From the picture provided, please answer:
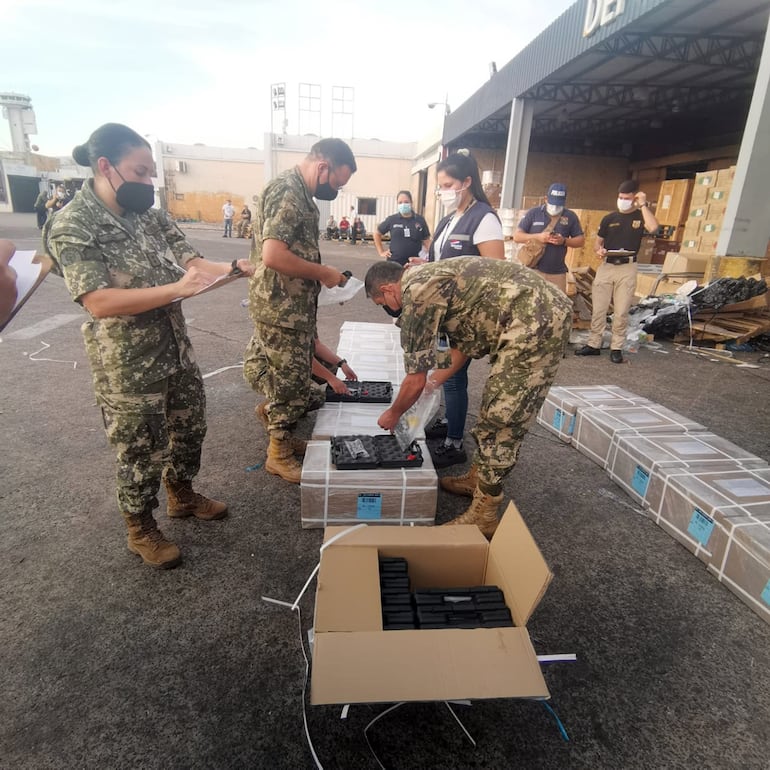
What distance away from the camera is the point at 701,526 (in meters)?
2.30

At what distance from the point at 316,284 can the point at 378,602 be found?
1766 millimetres

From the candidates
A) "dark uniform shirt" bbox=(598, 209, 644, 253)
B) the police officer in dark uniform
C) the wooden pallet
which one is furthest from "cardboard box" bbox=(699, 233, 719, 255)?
the police officer in dark uniform

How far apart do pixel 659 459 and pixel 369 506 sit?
5.23ft

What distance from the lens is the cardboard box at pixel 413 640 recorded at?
50.3 inches

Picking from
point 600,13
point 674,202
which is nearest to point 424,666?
point 600,13

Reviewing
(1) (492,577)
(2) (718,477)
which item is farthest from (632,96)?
(1) (492,577)

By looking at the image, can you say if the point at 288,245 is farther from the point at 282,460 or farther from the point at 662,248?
the point at 662,248

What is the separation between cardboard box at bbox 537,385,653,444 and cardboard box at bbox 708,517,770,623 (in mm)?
1349

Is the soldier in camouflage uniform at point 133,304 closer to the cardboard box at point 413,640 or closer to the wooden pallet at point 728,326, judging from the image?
the cardboard box at point 413,640

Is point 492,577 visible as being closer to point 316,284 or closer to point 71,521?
point 316,284

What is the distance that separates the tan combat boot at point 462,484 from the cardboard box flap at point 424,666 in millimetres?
1366

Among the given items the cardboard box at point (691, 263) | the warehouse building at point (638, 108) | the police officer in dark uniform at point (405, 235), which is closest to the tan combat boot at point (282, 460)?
the police officer in dark uniform at point (405, 235)

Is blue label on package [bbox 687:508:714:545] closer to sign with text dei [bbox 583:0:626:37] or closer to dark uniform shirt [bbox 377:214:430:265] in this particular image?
dark uniform shirt [bbox 377:214:430:265]

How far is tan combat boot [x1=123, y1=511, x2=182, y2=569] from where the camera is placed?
2.12 metres
